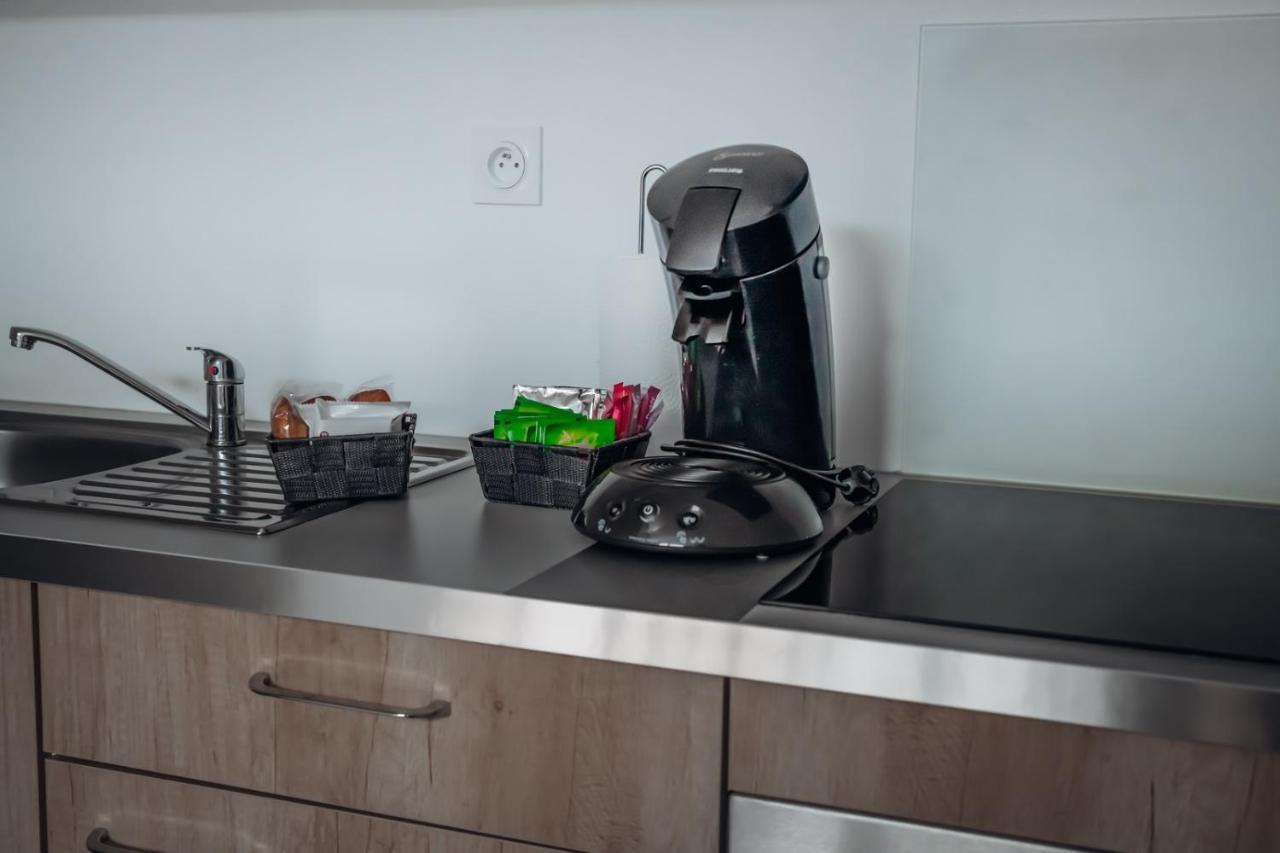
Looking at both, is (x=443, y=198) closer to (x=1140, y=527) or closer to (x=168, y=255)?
(x=168, y=255)

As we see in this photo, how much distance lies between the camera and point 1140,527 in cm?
113

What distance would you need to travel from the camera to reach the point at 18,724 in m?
1.03

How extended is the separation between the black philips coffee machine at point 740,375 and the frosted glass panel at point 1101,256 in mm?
250

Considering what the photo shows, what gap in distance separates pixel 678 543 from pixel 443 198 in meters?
0.76

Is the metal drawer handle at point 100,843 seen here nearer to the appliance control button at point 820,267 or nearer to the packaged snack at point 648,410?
the packaged snack at point 648,410

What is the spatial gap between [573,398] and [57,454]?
830 mm

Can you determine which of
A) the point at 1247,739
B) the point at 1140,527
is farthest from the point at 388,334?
the point at 1247,739

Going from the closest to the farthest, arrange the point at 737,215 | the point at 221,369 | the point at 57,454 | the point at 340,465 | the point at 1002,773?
the point at 1002,773, the point at 737,215, the point at 340,465, the point at 221,369, the point at 57,454

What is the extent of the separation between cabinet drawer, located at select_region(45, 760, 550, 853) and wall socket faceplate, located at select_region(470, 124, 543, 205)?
81 centimetres

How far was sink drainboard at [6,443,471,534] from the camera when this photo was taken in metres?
1.07

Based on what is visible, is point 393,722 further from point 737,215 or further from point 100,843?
point 737,215

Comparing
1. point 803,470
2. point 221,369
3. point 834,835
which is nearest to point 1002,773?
point 834,835

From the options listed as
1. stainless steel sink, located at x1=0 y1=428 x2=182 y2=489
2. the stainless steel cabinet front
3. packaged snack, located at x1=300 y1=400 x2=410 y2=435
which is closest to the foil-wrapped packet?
packaged snack, located at x1=300 y1=400 x2=410 y2=435

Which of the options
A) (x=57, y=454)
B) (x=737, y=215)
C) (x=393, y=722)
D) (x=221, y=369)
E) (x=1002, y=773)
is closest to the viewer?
(x=1002, y=773)
